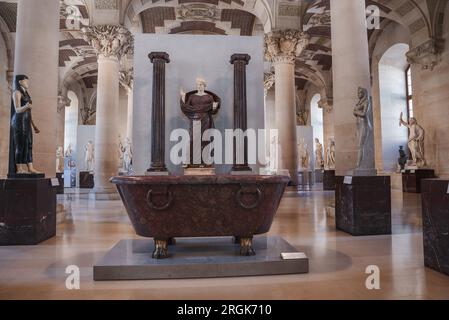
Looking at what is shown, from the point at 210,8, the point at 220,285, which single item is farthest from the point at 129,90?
the point at 220,285

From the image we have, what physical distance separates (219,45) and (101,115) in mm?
4969

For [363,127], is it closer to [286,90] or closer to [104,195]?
[286,90]

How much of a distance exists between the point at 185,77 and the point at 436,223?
6485 mm

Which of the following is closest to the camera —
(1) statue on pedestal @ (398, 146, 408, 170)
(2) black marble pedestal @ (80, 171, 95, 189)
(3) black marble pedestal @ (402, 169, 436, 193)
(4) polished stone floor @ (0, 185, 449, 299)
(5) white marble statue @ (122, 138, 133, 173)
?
(4) polished stone floor @ (0, 185, 449, 299)

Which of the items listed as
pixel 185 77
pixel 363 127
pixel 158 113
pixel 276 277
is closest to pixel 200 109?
pixel 158 113

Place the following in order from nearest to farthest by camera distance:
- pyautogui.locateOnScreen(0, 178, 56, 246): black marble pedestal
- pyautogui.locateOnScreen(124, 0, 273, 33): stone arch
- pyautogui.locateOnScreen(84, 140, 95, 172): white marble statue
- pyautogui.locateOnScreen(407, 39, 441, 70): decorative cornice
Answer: pyautogui.locateOnScreen(0, 178, 56, 246): black marble pedestal
pyautogui.locateOnScreen(124, 0, 273, 33): stone arch
pyautogui.locateOnScreen(407, 39, 441, 70): decorative cornice
pyautogui.locateOnScreen(84, 140, 95, 172): white marble statue

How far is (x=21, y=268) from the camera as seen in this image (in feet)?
10.5

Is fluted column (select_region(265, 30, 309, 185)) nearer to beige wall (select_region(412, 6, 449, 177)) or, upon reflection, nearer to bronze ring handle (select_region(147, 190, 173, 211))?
beige wall (select_region(412, 6, 449, 177))

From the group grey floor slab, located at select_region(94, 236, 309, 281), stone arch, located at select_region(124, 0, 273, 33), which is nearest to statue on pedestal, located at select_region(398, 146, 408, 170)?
stone arch, located at select_region(124, 0, 273, 33)

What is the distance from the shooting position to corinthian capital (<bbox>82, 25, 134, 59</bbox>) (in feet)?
35.9

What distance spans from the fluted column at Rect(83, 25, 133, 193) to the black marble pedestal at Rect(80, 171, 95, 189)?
306 inches

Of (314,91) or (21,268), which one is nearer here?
(21,268)

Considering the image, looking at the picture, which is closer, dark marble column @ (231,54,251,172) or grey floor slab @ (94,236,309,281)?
grey floor slab @ (94,236,309,281)
